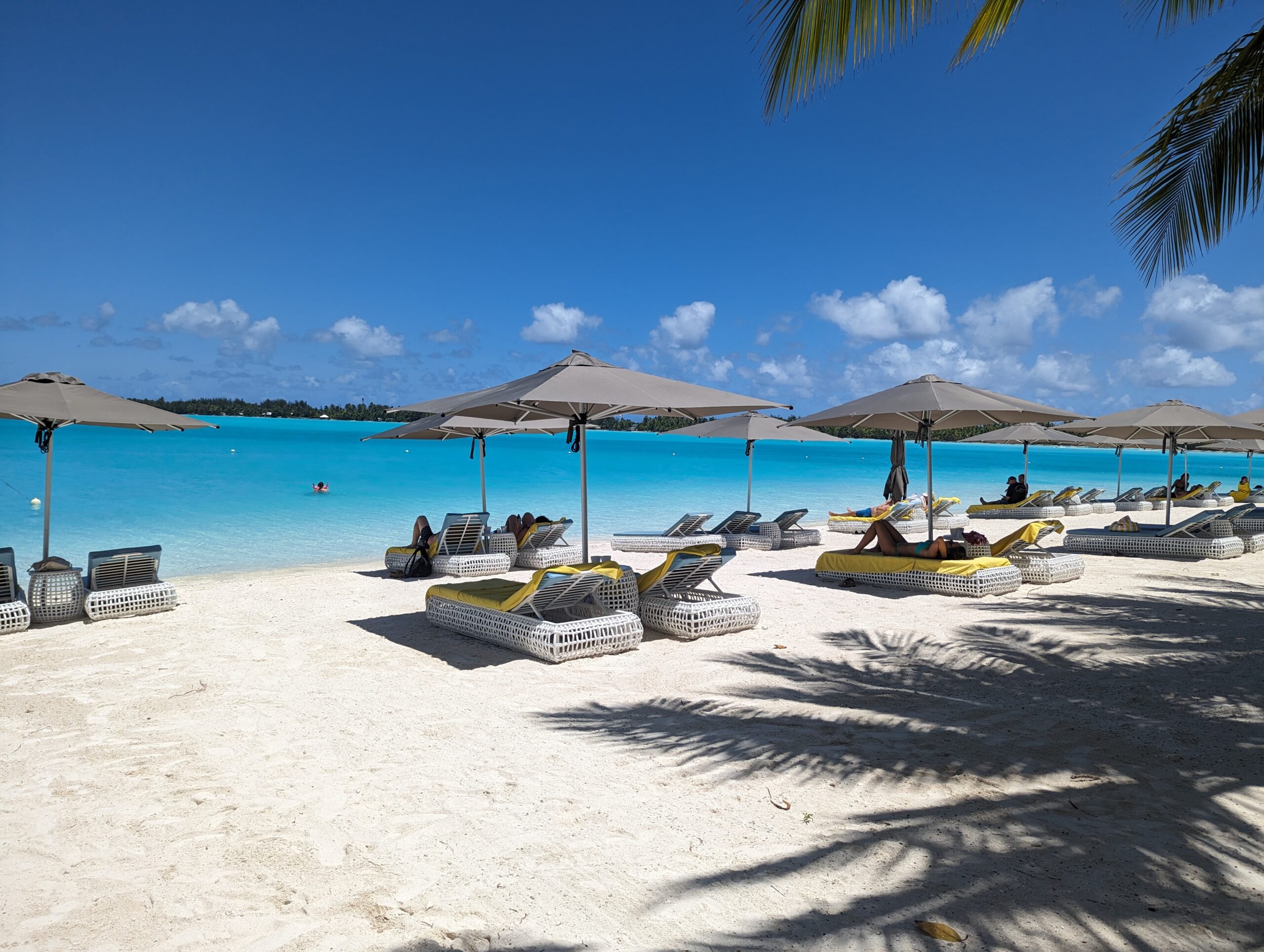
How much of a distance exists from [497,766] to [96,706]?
2.52m

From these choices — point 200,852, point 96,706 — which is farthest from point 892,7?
point 96,706

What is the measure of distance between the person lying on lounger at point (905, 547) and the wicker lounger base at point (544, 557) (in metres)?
3.53

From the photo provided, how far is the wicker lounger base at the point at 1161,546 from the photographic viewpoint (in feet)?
34.1

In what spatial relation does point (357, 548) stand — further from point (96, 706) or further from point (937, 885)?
point (937, 885)

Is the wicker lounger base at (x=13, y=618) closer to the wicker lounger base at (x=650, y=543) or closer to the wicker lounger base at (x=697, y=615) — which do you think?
the wicker lounger base at (x=697, y=615)

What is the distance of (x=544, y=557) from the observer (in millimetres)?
9938

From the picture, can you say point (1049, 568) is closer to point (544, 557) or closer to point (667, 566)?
point (667, 566)

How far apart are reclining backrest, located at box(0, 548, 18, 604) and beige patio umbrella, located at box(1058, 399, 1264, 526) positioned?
1188 cm

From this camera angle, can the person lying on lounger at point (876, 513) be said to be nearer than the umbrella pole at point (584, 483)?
No

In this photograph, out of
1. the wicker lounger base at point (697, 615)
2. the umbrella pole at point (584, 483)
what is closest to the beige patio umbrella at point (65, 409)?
the umbrella pole at point (584, 483)

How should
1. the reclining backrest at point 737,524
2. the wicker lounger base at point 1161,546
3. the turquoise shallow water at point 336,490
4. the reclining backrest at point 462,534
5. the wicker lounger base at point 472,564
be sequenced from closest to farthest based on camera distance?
the wicker lounger base at point 472,564 < the reclining backrest at point 462,534 < the wicker lounger base at point 1161,546 < the reclining backrest at point 737,524 < the turquoise shallow water at point 336,490

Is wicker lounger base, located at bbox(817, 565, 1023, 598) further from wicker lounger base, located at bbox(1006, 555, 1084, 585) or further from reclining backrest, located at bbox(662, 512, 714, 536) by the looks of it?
reclining backrest, located at bbox(662, 512, 714, 536)

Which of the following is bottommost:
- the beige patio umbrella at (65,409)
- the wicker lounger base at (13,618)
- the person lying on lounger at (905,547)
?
the wicker lounger base at (13,618)

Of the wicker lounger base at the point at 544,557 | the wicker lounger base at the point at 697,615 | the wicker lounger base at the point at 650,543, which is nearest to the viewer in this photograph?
the wicker lounger base at the point at 697,615
